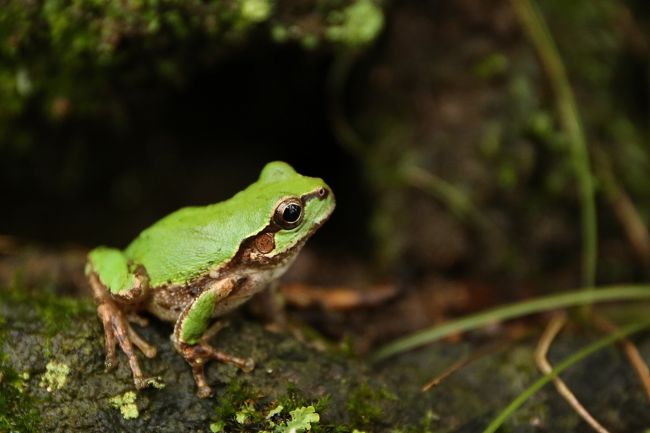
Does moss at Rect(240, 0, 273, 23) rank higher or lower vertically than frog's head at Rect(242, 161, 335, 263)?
higher

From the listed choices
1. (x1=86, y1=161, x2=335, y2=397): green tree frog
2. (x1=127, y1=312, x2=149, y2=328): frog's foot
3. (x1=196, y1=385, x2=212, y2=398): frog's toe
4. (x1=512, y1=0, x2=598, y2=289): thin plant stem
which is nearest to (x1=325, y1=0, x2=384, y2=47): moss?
(x1=512, y1=0, x2=598, y2=289): thin plant stem

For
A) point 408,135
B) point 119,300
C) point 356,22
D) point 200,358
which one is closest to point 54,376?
point 119,300

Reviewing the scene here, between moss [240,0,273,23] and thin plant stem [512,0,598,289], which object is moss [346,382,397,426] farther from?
moss [240,0,273,23]

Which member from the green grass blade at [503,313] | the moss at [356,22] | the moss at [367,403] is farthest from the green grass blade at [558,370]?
the moss at [356,22]

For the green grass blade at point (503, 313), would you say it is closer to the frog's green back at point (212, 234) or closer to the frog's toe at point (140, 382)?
the frog's green back at point (212, 234)

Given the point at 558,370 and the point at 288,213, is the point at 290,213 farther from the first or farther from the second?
the point at 558,370

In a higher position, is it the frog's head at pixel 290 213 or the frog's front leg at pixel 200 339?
the frog's head at pixel 290 213

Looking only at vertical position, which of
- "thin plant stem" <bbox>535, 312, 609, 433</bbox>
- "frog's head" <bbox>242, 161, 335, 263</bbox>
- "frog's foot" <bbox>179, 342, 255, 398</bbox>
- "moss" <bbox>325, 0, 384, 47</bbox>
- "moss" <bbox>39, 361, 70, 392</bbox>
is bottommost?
"thin plant stem" <bbox>535, 312, 609, 433</bbox>
